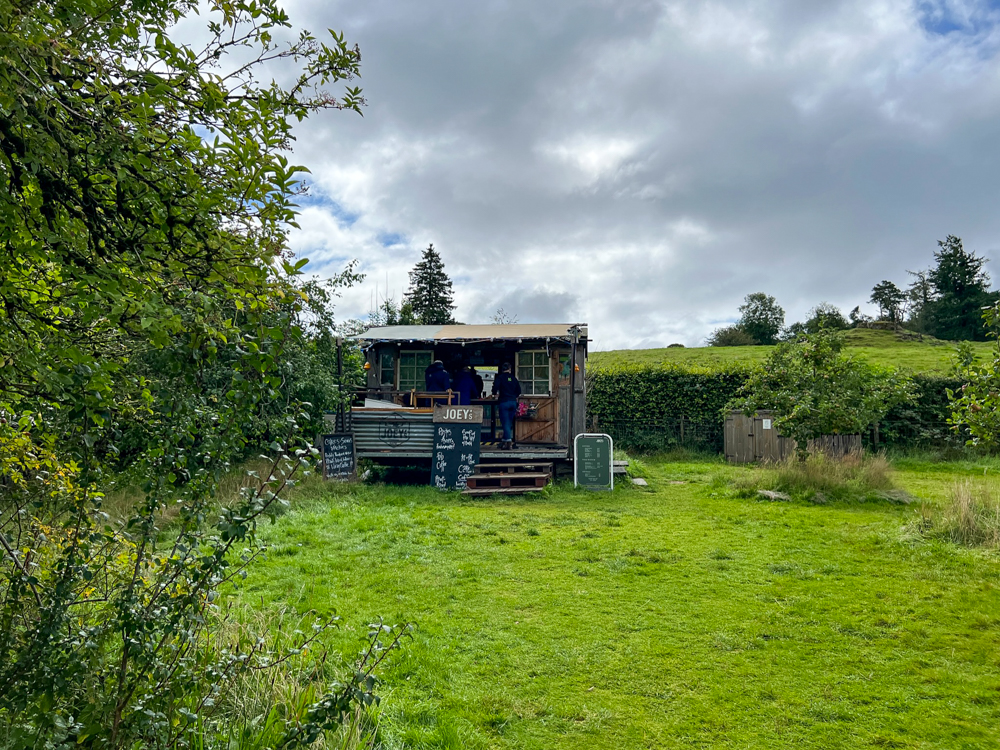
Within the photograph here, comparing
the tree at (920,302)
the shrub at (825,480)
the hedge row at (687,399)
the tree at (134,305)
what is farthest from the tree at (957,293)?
the tree at (134,305)

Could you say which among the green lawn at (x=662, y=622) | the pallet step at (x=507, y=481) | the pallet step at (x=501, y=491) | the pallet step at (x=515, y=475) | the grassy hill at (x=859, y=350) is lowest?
the green lawn at (x=662, y=622)

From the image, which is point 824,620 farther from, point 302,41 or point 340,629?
point 302,41

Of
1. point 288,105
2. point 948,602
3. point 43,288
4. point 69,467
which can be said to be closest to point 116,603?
point 69,467

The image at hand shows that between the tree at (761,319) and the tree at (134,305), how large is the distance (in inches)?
2196

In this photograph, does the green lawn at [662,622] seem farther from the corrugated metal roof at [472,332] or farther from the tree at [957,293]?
the tree at [957,293]

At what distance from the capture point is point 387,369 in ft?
50.6

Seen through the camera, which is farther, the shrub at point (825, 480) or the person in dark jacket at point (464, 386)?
the person in dark jacket at point (464, 386)

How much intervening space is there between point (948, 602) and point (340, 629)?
5.43 meters

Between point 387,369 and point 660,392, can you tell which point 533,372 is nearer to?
point 387,369

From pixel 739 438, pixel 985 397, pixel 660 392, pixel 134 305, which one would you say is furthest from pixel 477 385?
pixel 134 305

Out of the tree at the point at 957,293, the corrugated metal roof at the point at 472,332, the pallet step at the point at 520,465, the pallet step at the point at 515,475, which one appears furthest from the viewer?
the tree at the point at 957,293

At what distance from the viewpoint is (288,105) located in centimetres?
234

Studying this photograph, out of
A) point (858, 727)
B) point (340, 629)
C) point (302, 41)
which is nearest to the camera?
point (302, 41)

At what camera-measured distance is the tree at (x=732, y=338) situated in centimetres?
5181
